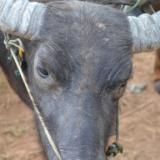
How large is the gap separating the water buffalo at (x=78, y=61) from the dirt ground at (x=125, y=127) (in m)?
1.84

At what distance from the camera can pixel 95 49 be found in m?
3.56

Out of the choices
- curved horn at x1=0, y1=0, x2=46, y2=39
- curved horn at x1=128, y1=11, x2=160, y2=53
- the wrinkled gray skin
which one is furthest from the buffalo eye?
curved horn at x1=0, y1=0, x2=46, y2=39

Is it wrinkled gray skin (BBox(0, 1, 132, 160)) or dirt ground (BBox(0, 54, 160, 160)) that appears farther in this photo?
dirt ground (BBox(0, 54, 160, 160))

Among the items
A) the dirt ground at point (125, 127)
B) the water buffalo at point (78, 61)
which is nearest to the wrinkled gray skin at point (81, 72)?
the water buffalo at point (78, 61)

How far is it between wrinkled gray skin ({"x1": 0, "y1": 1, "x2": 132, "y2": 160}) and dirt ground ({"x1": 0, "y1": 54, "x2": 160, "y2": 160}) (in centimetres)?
185

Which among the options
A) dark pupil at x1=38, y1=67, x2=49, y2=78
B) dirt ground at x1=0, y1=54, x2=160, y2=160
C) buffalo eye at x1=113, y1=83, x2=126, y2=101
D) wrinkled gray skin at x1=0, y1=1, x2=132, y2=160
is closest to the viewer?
wrinkled gray skin at x1=0, y1=1, x2=132, y2=160

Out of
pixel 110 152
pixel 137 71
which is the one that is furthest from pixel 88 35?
pixel 137 71

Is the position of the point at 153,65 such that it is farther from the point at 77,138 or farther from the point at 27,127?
the point at 77,138

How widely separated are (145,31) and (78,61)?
59 centimetres

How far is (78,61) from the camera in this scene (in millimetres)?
3533

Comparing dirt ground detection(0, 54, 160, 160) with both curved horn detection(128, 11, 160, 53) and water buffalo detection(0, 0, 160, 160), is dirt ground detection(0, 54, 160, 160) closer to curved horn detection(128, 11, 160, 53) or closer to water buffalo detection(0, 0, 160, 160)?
water buffalo detection(0, 0, 160, 160)

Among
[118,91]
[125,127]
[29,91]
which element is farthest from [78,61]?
[125,127]

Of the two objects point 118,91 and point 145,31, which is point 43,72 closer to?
point 118,91

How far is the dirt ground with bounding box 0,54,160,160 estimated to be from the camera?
574 cm
